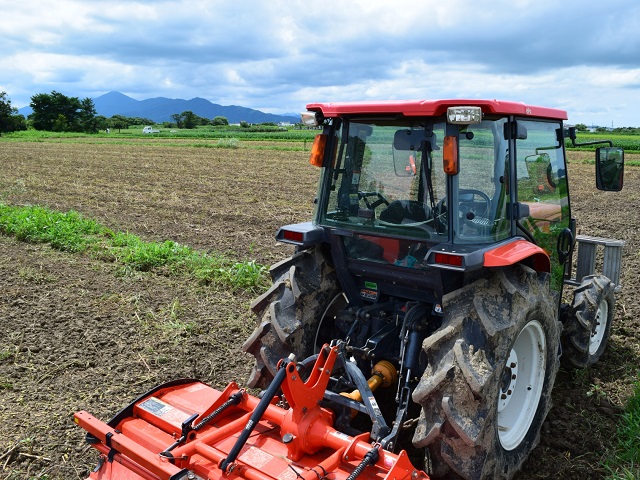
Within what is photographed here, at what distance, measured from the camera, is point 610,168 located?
4258 millimetres

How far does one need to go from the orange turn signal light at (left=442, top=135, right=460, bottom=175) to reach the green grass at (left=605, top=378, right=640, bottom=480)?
2027mm

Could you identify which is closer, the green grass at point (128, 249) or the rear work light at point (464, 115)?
the rear work light at point (464, 115)

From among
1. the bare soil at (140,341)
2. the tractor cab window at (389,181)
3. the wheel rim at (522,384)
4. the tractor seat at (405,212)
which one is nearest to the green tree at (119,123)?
the bare soil at (140,341)

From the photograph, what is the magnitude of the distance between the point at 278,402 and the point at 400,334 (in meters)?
0.85

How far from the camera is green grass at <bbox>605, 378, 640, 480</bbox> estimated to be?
11.5ft

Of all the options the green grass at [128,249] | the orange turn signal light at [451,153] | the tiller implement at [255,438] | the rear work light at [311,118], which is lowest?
the green grass at [128,249]

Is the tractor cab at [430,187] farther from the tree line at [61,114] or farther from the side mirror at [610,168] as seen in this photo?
the tree line at [61,114]

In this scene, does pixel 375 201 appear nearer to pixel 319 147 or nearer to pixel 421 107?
pixel 319 147

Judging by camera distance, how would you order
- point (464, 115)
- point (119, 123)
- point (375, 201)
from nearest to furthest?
point (464, 115), point (375, 201), point (119, 123)

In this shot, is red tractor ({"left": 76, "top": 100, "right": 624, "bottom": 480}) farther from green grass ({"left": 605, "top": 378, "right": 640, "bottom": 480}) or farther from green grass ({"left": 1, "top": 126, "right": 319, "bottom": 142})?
green grass ({"left": 1, "top": 126, "right": 319, "bottom": 142})

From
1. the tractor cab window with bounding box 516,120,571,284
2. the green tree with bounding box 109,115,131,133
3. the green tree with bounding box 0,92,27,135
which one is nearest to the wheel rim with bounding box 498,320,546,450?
the tractor cab window with bounding box 516,120,571,284

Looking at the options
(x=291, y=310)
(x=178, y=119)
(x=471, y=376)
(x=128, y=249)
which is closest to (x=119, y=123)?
(x=178, y=119)

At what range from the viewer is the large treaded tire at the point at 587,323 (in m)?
4.64

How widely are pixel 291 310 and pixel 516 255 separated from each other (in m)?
1.41
